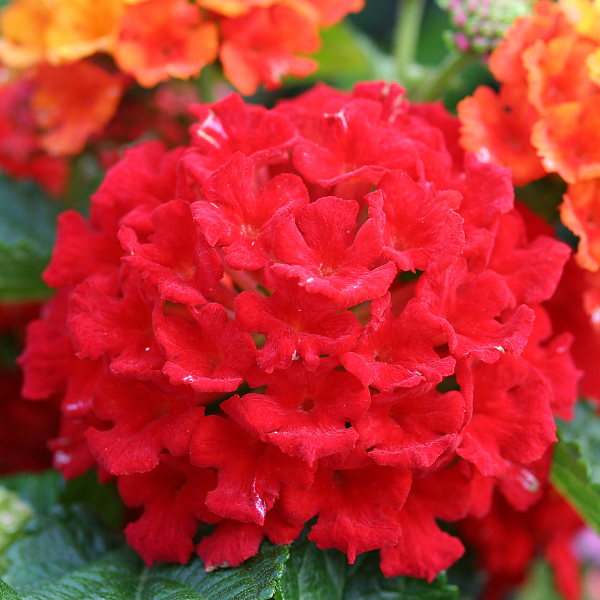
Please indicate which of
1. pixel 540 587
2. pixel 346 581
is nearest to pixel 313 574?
pixel 346 581

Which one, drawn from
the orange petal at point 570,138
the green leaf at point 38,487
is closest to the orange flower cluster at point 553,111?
the orange petal at point 570,138

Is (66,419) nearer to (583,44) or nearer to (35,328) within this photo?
(35,328)

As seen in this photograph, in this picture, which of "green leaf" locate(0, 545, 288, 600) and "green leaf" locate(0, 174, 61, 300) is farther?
"green leaf" locate(0, 174, 61, 300)

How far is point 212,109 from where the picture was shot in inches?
23.8

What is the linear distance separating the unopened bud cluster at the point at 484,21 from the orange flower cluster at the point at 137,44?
0.41 ft

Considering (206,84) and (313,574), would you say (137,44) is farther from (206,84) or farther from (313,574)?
(313,574)

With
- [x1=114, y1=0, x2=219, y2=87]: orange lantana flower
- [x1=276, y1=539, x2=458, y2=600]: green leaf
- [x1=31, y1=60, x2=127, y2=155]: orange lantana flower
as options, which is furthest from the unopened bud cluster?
[x1=276, y1=539, x2=458, y2=600]: green leaf

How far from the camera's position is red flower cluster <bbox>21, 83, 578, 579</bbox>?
1.55 ft

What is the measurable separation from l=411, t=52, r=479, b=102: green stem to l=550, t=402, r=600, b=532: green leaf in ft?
1.34

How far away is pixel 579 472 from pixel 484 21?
1.53 feet

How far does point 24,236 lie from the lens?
900 millimetres

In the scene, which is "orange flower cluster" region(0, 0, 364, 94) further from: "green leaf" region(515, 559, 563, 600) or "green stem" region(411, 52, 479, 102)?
"green leaf" region(515, 559, 563, 600)

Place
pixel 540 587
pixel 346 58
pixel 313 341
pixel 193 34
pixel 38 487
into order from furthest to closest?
pixel 540 587
pixel 346 58
pixel 38 487
pixel 193 34
pixel 313 341

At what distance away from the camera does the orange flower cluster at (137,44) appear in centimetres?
70
